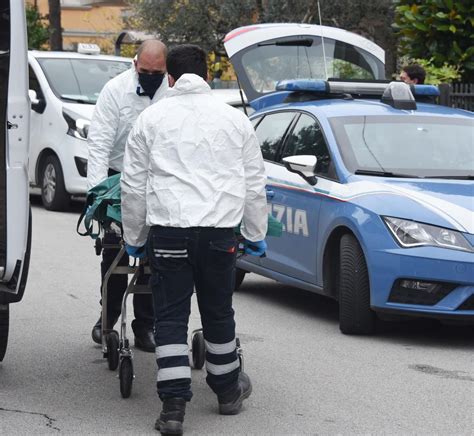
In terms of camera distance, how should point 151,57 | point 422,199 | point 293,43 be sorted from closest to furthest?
point 151,57 → point 422,199 → point 293,43

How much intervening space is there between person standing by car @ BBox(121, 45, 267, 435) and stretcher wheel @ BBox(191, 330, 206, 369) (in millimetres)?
1071

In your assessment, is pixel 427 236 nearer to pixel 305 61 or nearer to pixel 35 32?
pixel 305 61

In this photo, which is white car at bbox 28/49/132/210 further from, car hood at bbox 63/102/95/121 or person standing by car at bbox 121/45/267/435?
person standing by car at bbox 121/45/267/435

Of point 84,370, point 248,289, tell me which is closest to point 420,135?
point 248,289

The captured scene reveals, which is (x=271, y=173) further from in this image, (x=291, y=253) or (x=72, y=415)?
(x=72, y=415)

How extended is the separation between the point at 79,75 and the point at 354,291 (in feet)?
29.6

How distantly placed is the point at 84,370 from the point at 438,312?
2.24 metres

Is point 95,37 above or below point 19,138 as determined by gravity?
below

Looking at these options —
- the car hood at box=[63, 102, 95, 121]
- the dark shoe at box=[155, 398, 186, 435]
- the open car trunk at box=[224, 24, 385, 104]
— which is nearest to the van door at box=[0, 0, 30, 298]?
the dark shoe at box=[155, 398, 186, 435]

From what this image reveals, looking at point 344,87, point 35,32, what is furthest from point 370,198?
point 35,32

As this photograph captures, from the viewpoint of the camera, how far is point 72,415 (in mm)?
6203

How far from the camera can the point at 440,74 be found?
55.8ft

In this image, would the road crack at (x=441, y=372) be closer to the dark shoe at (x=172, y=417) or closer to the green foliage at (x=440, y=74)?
the dark shoe at (x=172, y=417)

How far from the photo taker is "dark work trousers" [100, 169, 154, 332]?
7.55 m
